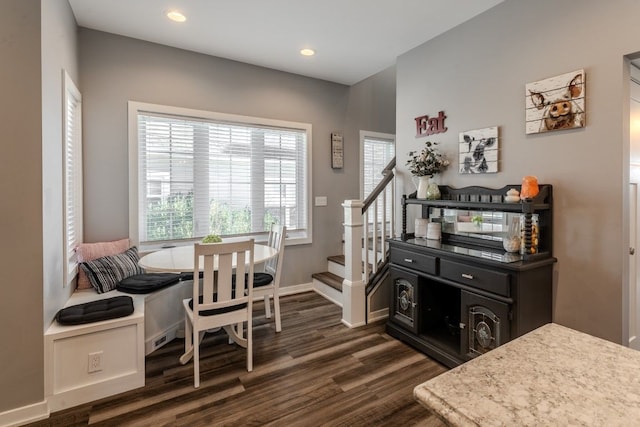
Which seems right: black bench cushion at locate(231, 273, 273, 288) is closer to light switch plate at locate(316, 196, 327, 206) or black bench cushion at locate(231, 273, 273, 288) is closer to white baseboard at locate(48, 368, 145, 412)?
white baseboard at locate(48, 368, 145, 412)

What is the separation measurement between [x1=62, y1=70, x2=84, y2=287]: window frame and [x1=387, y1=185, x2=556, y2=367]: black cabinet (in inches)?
106

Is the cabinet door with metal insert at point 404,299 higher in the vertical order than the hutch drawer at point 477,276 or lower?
lower

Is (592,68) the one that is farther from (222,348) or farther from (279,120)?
(222,348)

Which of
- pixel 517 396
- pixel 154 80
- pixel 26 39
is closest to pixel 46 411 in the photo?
pixel 26 39

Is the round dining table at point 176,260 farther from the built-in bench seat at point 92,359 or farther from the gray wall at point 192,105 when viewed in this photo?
the gray wall at point 192,105

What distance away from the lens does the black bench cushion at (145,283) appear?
2.63 meters

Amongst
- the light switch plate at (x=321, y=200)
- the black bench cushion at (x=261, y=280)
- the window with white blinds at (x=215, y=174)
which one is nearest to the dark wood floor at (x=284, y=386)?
the black bench cushion at (x=261, y=280)

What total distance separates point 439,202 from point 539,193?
29.1 inches

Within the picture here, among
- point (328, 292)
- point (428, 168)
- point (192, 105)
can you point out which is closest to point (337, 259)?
point (328, 292)

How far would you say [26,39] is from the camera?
1.88 m

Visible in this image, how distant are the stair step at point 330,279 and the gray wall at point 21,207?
8.93 ft

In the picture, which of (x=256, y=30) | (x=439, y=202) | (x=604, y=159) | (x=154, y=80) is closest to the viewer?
(x=604, y=159)

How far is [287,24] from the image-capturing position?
2918 mm

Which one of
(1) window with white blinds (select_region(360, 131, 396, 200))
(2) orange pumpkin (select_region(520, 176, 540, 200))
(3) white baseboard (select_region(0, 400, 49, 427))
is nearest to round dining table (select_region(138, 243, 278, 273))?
(3) white baseboard (select_region(0, 400, 49, 427))
